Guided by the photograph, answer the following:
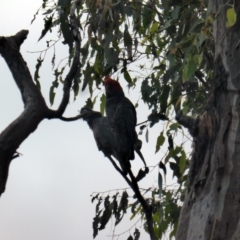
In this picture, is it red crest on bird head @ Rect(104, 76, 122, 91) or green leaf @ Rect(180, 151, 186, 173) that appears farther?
red crest on bird head @ Rect(104, 76, 122, 91)

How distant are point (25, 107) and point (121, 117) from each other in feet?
4.82

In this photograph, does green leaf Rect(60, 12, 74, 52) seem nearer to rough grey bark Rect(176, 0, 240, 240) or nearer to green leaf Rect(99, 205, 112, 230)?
rough grey bark Rect(176, 0, 240, 240)

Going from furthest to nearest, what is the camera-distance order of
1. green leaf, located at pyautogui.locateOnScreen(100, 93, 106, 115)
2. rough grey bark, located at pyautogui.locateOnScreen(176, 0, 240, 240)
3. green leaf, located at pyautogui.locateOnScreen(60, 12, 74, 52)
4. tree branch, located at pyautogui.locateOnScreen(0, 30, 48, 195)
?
1. green leaf, located at pyautogui.locateOnScreen(100, 93, 106, 115)
2. green leaf, located at pyautogui.locateOnScreen(60, 12, 74, 52)
3. rough grey bark, located at pyautogui.locateOnScreen(176, 0, 240, 240)
4. tree branch, located at pyautogui.locateOnScreen(0, 30, 48, 195)

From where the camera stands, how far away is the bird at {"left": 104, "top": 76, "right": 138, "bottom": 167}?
313 centimetres

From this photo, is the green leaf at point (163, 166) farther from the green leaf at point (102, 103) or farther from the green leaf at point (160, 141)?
the green leaf at point (102, 103)

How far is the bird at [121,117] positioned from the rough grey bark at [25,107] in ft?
3.84

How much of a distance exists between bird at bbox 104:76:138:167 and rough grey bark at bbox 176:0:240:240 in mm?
963

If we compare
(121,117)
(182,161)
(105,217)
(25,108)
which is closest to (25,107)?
(25,108)

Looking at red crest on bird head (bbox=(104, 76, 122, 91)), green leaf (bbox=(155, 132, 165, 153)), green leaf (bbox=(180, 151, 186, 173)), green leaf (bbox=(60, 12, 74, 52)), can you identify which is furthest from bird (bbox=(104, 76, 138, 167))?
green leaf (bbox=(60, 12, 74, 52))

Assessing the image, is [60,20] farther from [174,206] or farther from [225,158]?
[174,206]

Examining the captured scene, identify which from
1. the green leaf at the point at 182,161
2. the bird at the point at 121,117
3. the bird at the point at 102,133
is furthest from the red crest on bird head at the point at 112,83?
the green leaf at the point at 182,161

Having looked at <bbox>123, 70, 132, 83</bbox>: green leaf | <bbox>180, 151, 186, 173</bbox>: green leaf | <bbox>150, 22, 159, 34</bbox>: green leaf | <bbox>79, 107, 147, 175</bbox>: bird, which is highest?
<bbox>150, 22, 159, 34</bbox>: green leaf

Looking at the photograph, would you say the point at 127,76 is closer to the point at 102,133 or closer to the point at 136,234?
the point at 102,133

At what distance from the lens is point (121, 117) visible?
10.9 ft
